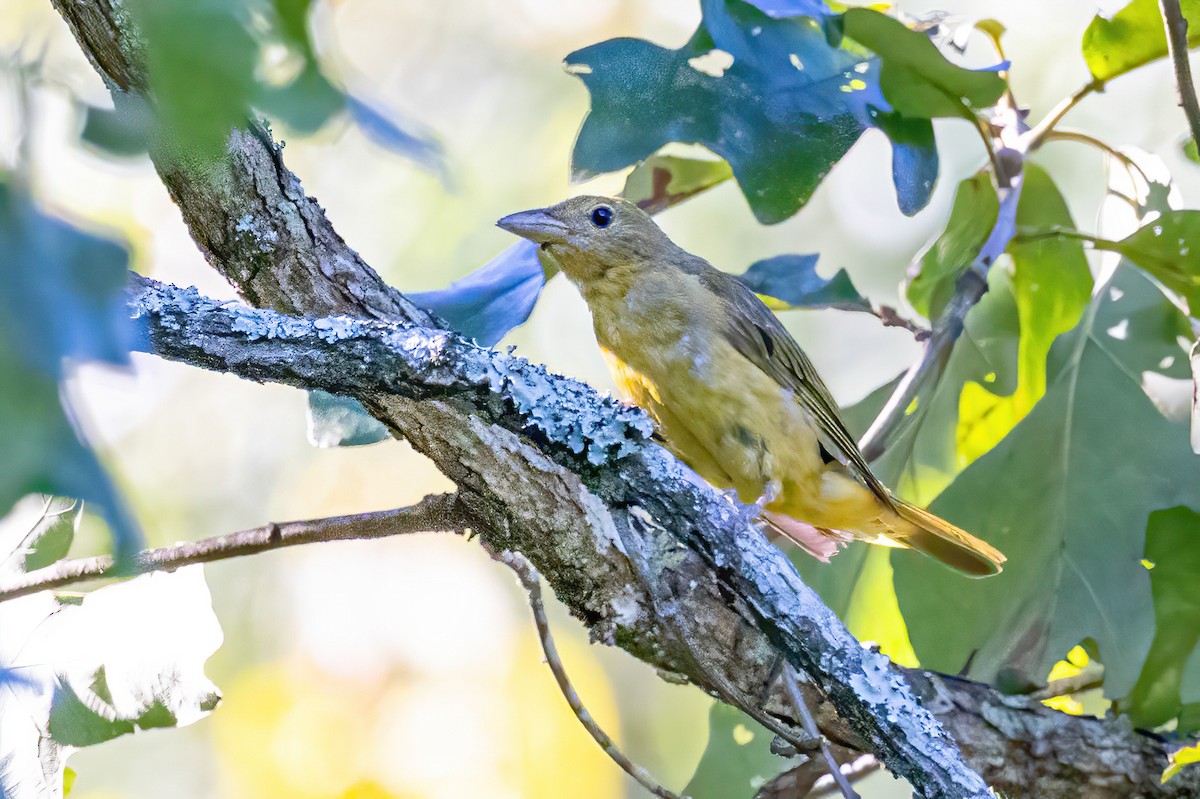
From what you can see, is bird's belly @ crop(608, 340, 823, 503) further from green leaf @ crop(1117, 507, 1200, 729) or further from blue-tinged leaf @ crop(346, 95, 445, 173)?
blue-tinged leaf @ crop(346, 95, 445, 173)

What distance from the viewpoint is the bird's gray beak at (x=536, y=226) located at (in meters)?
2.82

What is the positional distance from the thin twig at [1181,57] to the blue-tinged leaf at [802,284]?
832mm

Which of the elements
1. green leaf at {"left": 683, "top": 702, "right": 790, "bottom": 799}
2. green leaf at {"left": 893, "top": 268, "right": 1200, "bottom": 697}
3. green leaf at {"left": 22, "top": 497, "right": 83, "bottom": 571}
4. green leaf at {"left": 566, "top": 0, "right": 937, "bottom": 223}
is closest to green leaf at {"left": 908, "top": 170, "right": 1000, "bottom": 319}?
green leaf at {"left": 566, "top": 0, "right": 937, "bottom": 223}

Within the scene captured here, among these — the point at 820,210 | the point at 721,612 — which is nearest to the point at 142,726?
the point at 721,612

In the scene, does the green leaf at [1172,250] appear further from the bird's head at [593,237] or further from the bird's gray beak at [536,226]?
the bird's gray beak at [536,226]

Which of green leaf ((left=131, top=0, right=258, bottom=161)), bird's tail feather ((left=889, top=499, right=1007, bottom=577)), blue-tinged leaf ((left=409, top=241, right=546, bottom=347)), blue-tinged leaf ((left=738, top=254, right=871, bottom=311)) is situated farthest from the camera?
blue-tinged leaf ((left=738, top=254, right=871, bottom=311))

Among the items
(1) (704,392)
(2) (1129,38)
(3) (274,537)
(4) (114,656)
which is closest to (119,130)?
(3) (274,537)

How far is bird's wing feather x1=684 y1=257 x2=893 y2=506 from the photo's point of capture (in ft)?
9.21

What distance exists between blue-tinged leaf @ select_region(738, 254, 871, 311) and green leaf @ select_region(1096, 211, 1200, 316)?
2.02 ft

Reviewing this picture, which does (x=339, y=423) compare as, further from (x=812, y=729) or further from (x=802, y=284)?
(x=802, y=284)

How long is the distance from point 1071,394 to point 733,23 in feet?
4.09

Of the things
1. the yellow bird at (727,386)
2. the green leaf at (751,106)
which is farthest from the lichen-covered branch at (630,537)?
the green leaf at (751,106)

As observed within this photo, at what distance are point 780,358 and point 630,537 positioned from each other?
40.4 inches

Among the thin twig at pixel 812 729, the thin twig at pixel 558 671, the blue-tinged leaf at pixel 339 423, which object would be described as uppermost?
the blue-tinged leaf at pixel 339 423
